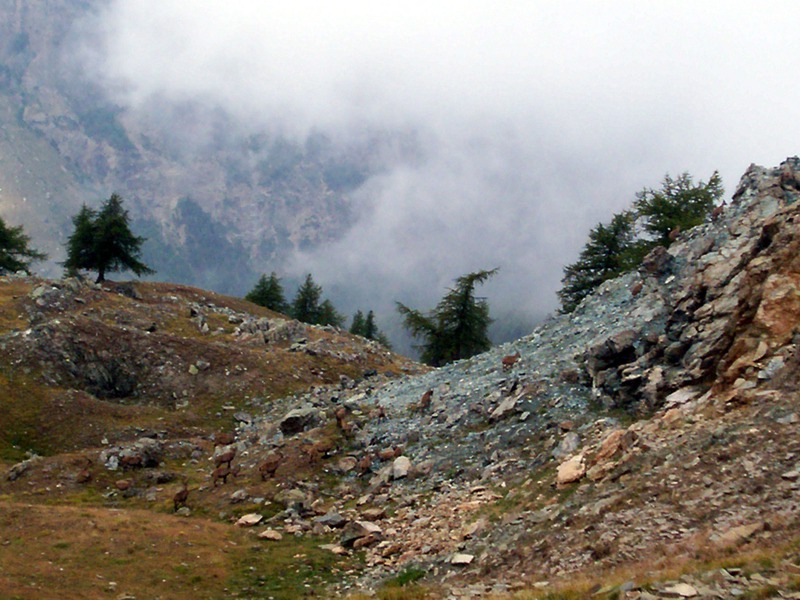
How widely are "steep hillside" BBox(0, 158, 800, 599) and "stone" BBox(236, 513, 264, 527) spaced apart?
77 millimetres

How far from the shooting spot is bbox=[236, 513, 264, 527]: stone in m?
22.6

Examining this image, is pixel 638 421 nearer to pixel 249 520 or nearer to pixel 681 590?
pixel 681 590

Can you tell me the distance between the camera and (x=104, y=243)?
69.4 m

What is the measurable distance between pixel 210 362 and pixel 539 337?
25074 millimetres

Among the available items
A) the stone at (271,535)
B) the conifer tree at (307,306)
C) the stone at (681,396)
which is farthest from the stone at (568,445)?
the conifer tree at (307,306)

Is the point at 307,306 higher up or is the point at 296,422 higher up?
the point at 307,306

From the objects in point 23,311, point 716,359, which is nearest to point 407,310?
point 23,311

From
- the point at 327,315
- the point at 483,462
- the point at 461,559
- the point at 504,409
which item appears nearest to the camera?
the point at 461,559

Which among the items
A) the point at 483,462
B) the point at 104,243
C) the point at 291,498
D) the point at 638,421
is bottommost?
the point at 291,498

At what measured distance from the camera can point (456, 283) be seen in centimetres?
6262

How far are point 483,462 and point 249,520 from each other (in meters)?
9.30

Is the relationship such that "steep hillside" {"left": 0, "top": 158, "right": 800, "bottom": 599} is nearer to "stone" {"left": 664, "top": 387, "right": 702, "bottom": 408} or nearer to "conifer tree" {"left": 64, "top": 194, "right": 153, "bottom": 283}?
"stone" {"left": 664, "top": 387, "right": 702, "bottom": 408}

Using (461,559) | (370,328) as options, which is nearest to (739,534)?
(461,559)

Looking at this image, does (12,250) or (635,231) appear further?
(12,250)
